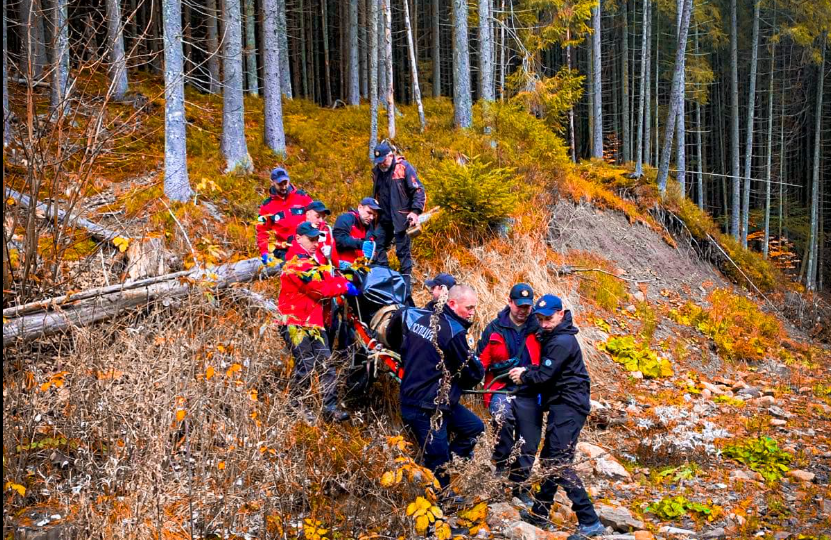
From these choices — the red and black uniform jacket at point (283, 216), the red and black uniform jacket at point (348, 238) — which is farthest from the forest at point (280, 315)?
the red and black uniform jacket at point (348, 238)

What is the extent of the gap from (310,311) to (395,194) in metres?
2.52

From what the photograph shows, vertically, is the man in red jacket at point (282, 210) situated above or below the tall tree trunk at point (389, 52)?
below

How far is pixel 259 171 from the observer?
12.4 meters

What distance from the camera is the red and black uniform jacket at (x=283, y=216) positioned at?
693cm

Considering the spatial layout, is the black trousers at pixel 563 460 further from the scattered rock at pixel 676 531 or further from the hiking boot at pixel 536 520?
the scattered rock at pixel 676 531

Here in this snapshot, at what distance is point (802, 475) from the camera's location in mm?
6840

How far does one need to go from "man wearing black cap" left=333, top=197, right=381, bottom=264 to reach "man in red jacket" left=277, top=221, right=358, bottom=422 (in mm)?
854

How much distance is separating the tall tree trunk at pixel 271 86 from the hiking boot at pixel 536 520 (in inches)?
390

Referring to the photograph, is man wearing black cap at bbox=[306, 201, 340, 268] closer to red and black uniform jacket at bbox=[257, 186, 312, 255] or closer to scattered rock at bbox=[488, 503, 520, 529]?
red and black uniform jacket at bbox=[257, 186, 312, 255]

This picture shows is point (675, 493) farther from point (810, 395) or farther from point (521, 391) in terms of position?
point (810, 395)

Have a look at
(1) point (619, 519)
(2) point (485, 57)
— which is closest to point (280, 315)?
(1) point (619, 519)

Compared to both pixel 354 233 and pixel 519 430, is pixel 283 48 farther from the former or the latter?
pixel 519 430

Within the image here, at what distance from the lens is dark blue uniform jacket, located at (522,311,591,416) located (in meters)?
5.26

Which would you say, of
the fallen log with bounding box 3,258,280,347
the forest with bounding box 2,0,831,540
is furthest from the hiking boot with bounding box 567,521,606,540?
the fallen log with bounding box 3,258,280,347
